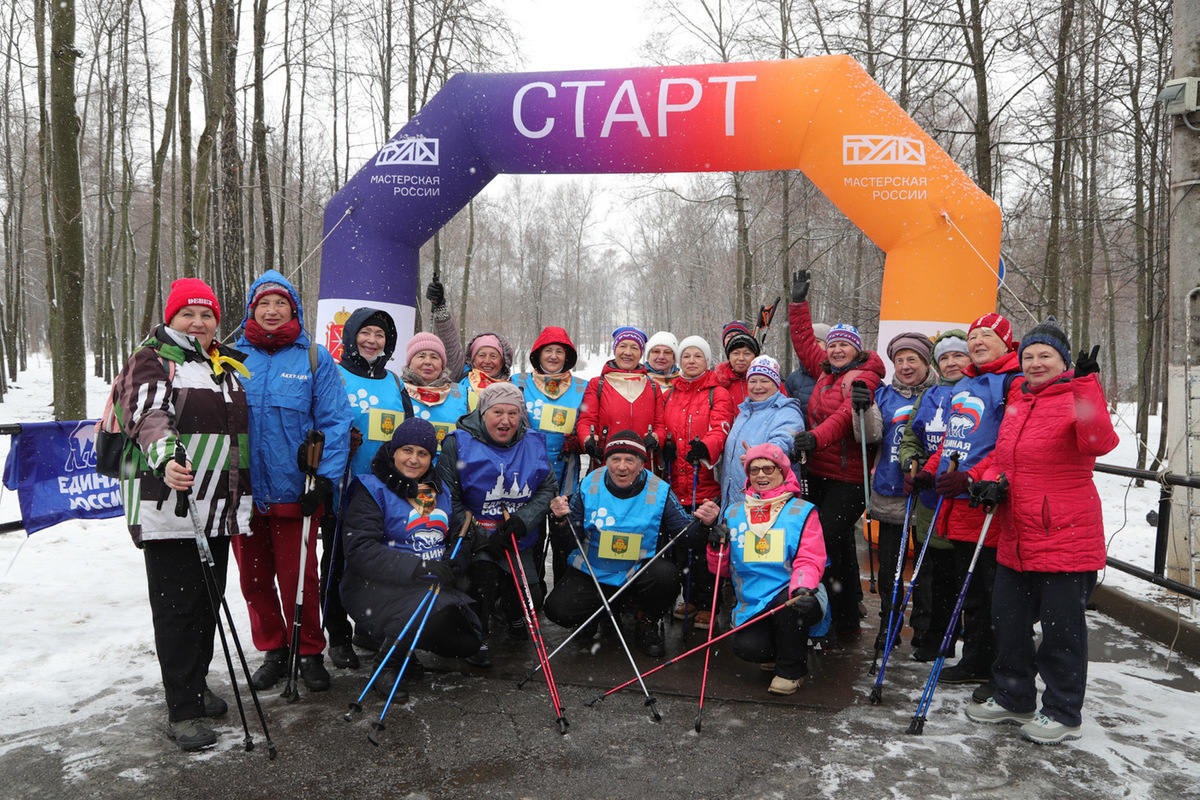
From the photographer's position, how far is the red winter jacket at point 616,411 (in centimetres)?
488

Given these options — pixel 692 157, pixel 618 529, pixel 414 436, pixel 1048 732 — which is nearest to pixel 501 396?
pixel 414 436

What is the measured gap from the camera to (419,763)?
2920 mm

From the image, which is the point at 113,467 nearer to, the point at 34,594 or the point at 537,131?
the point at 34,594

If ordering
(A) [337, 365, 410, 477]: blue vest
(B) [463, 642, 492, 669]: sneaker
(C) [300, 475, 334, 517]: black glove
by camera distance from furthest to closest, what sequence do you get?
(A) [337, 365, 410, 477]: blue vest < (B) [463, 642, 492, 669]: sneaker < (C) [300, 475, 334, 517]: black glove

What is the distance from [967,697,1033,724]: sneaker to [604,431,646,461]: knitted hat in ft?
6.64

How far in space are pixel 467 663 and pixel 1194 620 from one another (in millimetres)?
4277

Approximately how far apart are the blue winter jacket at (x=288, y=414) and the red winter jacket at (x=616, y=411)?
65.0 inches

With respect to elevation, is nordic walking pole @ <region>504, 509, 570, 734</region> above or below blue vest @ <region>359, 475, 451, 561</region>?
below

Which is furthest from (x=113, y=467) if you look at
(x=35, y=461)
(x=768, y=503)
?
(x=768, y=503)

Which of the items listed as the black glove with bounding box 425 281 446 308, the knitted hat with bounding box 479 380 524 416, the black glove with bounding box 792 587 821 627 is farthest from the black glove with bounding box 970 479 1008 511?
the black glove with bounding box 425 281 446 308

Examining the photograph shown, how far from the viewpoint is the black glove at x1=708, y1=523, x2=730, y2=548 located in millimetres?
3928

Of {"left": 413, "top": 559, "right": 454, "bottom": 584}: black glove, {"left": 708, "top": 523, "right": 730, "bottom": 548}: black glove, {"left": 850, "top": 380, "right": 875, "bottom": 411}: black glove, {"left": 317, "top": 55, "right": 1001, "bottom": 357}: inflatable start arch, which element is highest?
{"left": 317, "top": 55, "right": 1001, "bottom": 357}: inflatable start arch

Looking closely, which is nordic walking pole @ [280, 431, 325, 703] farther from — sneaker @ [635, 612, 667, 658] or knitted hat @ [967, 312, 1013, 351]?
knitted hat @ [967, 312, 1013, 351]

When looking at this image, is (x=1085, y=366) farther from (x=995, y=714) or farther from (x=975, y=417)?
(x=995, y=714)
